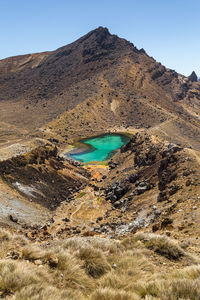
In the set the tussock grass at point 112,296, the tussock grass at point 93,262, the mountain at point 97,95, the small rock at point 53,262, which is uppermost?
the mountain at point 97,95

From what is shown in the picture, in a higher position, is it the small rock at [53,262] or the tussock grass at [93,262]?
the small rock at [53,262]

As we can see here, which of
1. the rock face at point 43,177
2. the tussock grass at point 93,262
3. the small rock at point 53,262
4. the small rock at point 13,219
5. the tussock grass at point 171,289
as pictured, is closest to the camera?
the tussock grass at point 171,289

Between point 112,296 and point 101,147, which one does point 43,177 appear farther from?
point 101,147

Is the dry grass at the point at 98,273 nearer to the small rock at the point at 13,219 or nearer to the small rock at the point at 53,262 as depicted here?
the small rock at the point at 53,262

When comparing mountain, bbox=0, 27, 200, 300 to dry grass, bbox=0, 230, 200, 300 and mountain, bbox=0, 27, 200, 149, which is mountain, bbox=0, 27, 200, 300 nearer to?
dry grass, bbox=0, 230, 200, 300

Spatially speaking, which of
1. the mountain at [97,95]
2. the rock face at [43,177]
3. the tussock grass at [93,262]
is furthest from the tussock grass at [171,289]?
the mountain at [97,95]

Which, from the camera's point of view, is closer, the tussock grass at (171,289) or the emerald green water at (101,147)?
the tussock grass at (171,289)

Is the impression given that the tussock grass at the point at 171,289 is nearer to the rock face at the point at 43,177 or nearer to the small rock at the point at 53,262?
the small rock at the point at 53,262

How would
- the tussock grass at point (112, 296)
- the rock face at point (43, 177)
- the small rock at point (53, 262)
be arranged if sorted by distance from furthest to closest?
the rock face at point (43, 177), the small rock at point (53, 262), the tussock grass at point (112, 296)
